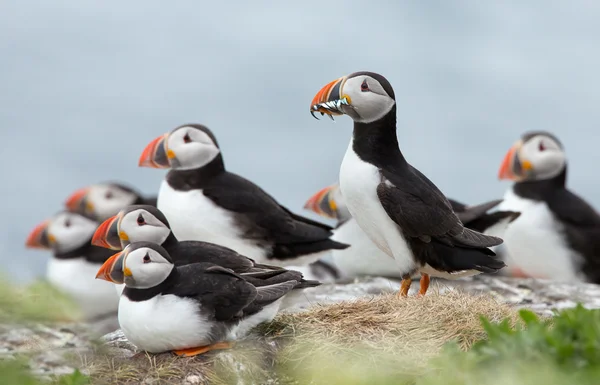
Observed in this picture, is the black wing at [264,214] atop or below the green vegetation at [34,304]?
atop

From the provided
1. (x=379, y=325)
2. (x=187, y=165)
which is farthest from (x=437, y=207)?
(x=187, y=165)

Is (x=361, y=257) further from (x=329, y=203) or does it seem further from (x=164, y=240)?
(x=164, y=240)

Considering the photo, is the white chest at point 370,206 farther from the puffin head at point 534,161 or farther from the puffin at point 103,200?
the puffin at point 103,200

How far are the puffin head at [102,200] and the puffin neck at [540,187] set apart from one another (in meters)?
5.44

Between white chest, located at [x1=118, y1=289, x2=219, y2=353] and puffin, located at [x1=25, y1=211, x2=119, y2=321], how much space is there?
215 inches

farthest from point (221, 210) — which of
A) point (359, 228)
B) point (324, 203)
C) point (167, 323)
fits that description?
point (167, 323)

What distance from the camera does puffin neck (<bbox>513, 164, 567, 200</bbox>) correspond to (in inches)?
511

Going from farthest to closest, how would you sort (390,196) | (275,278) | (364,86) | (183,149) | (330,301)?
(183,149) → (330,301) → (364,86) → (390,196) → (275,278)

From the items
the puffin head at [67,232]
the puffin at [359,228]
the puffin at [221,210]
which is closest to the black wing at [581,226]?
the puffin at [359,228]

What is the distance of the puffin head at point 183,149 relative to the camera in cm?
1048

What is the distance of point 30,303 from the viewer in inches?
355

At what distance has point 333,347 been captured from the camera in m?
7.19

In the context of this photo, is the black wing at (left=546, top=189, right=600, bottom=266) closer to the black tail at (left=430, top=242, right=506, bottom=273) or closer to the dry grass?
the black tail at (left=430, top=242, right=506, bottom=273)

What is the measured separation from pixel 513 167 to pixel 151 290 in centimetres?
704
